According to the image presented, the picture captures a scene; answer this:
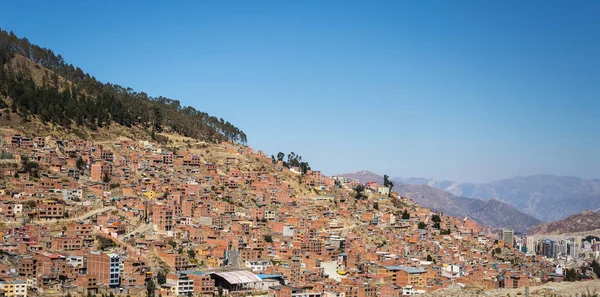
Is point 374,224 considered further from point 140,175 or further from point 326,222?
point 140,175

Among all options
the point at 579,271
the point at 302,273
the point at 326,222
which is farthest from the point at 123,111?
the point at 579,271

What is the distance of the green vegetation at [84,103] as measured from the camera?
157 feet

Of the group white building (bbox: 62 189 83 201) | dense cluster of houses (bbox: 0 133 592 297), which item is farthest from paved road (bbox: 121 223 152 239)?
white building (bbox: 62 189 83 201)

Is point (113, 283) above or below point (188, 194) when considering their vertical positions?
below

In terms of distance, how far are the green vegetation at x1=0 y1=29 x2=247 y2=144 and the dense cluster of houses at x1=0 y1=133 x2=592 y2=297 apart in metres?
3.76

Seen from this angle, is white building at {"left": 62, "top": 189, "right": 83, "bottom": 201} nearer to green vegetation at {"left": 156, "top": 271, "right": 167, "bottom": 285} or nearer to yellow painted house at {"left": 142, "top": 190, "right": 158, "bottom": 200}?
yellow painted house at {"left": 142, "top": 190, "right": 158, "bottom": 200}

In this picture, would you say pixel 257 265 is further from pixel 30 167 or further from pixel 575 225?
pixel 575 225

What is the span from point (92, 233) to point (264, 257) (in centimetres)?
839

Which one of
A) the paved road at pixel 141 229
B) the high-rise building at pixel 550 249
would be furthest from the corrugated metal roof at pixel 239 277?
the high-rise building at pixel 550 249

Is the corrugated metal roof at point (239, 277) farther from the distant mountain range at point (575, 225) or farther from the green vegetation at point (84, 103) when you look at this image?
the distant mountain range at point (575, 225)

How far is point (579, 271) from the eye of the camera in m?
49.2

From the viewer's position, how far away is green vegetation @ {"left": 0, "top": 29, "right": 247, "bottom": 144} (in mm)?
47906

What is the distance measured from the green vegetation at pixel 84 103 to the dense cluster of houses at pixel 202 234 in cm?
376

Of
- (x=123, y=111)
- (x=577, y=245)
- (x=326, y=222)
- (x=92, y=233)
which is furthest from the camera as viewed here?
(x=577, y=245)
